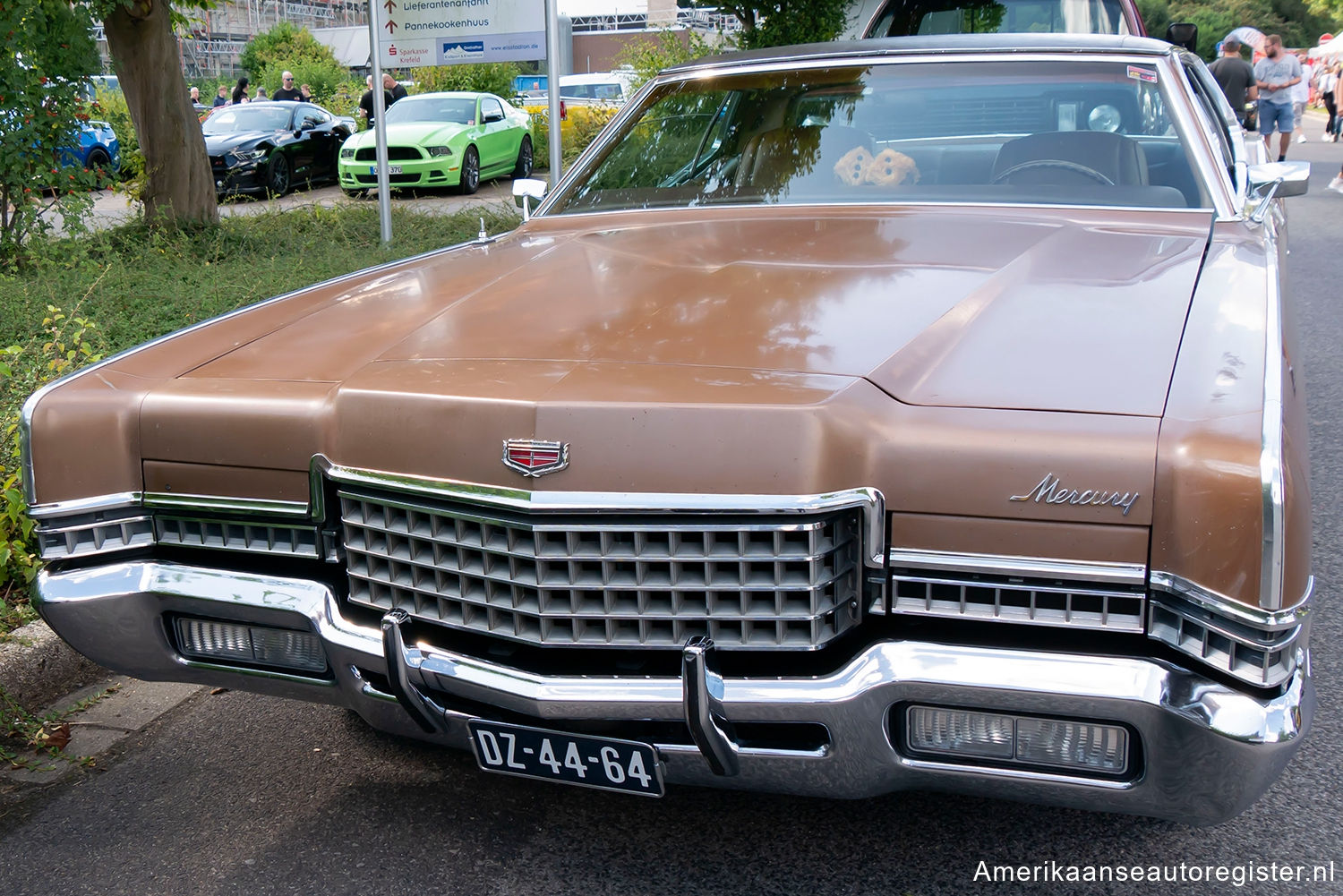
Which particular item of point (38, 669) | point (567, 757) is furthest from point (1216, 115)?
point (38, 669)

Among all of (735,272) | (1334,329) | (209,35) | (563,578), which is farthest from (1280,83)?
(209,35)

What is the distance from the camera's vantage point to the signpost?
8234 millimetres

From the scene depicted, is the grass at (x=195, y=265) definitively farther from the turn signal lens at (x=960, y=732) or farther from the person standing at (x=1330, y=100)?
the person standing at (x=1330, y=100)

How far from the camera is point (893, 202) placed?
3184 millimetres

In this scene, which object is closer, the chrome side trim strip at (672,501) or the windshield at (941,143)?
the chrome side trim strip at (672,501)

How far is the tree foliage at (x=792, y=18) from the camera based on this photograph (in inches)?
456

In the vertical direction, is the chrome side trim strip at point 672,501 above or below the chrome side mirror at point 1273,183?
below

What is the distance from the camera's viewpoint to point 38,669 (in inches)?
121

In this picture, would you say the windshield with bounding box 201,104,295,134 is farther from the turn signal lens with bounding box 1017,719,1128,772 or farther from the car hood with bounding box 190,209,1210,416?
the turn signal lens with bounding box 1017,719,1128,772

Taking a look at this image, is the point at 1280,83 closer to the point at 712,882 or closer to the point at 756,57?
the point at 756,57

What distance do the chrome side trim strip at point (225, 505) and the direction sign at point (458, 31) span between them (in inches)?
260

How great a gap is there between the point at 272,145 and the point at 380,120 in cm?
698

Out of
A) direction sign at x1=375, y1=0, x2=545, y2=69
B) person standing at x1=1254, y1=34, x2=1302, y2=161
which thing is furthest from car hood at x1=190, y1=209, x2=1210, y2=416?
person standing at x1=1254, y1=34, x2=1302, y2=161

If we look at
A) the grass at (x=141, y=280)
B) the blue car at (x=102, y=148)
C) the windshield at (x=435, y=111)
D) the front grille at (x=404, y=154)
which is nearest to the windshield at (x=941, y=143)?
the grass at (x=141, y=280)
